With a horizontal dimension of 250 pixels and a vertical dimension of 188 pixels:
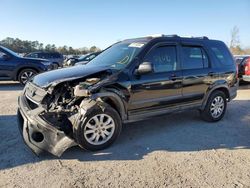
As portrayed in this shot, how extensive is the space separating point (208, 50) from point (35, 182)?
14.2 ft

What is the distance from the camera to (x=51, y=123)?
12.1ft

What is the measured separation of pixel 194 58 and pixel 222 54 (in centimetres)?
100

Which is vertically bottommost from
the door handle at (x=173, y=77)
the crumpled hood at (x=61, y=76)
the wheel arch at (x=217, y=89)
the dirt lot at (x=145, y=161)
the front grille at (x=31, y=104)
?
the dirt lot at (x=145, y=161)

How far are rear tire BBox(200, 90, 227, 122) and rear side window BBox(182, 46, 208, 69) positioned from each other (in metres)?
0.75

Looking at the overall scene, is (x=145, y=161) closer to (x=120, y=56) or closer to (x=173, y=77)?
(x=173, y=77)

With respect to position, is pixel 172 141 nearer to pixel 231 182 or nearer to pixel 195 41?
pixel 231 182

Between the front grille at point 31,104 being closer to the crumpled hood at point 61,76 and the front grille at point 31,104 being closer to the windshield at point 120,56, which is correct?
the crumpled hood at point 61,76

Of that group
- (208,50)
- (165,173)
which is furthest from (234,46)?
(165,173)

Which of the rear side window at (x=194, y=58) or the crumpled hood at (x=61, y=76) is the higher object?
the rear side window at (x=194, y=58)

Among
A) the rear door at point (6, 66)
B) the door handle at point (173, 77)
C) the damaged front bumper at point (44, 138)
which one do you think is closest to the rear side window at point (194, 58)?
the door handle at point (173, 77)

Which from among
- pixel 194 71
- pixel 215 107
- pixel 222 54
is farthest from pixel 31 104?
pixel 222 54

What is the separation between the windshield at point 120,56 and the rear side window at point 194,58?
1.01 meters

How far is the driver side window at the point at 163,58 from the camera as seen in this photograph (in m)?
4.55

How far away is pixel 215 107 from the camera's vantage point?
5621 mm
